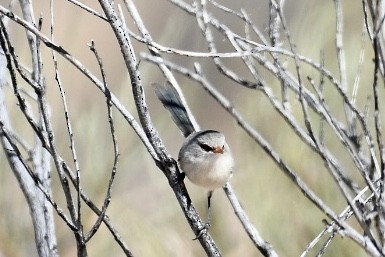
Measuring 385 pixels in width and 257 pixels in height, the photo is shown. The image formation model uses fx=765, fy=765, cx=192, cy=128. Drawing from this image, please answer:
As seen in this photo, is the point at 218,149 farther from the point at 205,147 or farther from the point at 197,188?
the point at 197,188

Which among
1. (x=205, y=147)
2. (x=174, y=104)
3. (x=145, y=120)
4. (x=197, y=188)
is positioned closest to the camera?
(x=145, y=120)

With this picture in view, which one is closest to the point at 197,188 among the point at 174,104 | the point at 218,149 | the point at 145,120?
the point at 218,149

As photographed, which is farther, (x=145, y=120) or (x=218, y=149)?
(x=218, y=149)

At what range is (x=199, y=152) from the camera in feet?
9.78

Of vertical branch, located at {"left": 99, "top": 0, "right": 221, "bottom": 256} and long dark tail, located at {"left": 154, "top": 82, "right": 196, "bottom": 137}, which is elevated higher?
long dark tail, located at {"left": 154, "top": 82, "right": 196, "bottom": 137}

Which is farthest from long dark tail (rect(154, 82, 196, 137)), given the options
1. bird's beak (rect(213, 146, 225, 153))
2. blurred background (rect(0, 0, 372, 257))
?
Answer: blurred background (rect(0, 0, 372, 257))

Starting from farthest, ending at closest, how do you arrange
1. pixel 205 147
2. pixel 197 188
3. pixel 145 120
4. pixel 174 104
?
pixel 197 188 → pixel 205 147 → pixel 174 104 → pixel 145 120

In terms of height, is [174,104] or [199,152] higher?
[174,104]

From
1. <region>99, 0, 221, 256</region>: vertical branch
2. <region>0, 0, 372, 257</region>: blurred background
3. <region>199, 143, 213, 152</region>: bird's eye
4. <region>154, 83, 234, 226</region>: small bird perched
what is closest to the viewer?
<region>99, 0, 221, 256</region>: vertical branch

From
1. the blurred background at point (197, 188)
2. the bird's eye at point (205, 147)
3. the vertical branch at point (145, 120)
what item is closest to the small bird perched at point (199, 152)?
the bird's eye at point (205, 147)

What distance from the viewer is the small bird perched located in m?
2.89

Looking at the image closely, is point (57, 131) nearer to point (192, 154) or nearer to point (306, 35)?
point (192, 154)

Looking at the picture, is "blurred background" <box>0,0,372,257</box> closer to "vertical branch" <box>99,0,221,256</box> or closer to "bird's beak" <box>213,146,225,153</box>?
"bird's beak" <box>213,146,225,153</box>

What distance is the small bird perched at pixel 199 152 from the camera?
9.48ft
